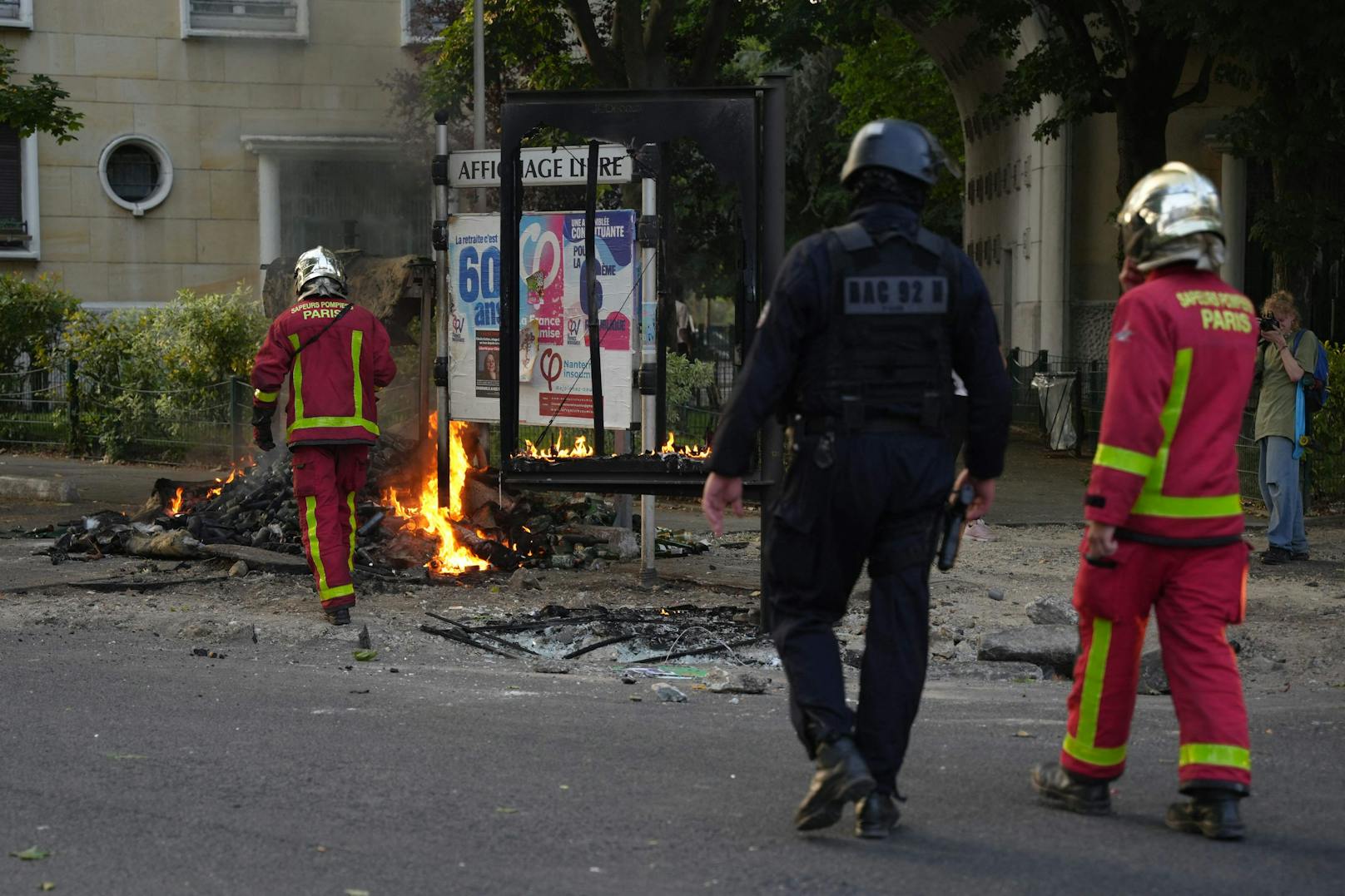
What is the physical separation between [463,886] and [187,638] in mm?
4508

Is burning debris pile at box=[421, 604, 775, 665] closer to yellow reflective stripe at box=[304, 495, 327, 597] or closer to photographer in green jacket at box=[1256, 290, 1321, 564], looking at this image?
yellow reflective stripe at box=[304, 495, 327, 597]

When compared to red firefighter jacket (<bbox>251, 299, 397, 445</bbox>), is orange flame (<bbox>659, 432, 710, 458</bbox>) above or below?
below

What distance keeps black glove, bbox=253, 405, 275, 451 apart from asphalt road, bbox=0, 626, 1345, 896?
6.61ft

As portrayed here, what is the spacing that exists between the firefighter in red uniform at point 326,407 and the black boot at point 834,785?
470 cm

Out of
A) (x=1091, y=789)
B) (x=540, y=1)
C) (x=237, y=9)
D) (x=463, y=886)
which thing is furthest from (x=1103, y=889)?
A: (x=237, y=9)

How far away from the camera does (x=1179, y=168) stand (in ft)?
17.1

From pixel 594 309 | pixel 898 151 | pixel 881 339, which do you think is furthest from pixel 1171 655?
pixel 594 309

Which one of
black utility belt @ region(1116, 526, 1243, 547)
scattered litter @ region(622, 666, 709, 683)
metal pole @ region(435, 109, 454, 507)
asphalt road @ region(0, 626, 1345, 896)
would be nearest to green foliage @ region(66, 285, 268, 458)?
metal pole @ region(435, 109, 454, 507)

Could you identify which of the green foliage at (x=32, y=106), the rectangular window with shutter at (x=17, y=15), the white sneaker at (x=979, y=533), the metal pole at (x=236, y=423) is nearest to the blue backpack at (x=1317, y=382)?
the white sneaker at (x=979, y=533)

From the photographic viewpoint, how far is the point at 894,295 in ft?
16.4

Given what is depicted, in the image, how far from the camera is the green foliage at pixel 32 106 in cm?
1571

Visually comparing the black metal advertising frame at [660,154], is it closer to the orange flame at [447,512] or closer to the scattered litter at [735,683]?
the scattered litter at [735,683]

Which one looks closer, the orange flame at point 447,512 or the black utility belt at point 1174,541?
the black utility belt at point 1174,541

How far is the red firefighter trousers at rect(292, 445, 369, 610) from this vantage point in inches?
361
